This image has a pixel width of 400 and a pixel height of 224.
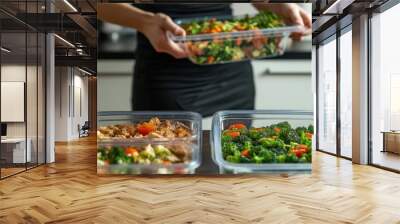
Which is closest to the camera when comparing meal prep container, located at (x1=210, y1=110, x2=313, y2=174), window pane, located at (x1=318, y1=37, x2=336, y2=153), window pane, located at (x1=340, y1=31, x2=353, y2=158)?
meal prep container, located at (x1=210, y1=110, x2=313, y2=174)

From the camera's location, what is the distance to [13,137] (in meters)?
6.37

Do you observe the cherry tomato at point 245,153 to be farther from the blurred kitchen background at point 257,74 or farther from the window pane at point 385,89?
the window pane at point 385,89

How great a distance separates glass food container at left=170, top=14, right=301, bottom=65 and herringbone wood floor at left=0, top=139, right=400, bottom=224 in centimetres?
171

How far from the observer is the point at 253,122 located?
5.73 metres

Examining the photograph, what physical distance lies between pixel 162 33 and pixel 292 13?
5.75 feet

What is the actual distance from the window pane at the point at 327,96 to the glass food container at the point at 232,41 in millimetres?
4262

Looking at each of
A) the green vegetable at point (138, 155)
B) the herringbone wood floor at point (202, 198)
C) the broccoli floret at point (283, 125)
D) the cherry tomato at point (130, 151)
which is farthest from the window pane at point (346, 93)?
the cherry tomato at point (130, 151)

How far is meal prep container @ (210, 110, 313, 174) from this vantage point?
5.73m

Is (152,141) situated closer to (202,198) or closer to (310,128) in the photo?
(202,198)

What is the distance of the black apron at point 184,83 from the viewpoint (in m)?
5.76

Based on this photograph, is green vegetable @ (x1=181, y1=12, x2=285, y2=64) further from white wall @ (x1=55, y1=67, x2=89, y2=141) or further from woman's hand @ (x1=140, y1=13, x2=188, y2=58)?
white wall @ (x1=55, y1=67, x2=89, y2=141)

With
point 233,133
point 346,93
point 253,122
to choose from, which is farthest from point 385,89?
point 233,133

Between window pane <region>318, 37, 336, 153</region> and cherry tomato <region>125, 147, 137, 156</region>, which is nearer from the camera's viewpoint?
cherry tomato <region>125, 147, 137, 156</region>

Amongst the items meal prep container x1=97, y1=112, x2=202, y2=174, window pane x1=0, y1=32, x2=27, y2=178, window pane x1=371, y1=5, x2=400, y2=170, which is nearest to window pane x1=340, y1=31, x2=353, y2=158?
window pane x1=371, y1=5, x2=400, y2=170
